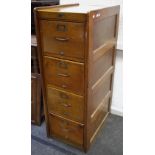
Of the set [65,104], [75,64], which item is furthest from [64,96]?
[75,64]

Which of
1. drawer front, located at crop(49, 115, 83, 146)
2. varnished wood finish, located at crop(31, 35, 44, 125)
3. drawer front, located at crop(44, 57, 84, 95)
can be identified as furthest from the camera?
varnished wood finish, located at crop(31, 35, 44, 125)

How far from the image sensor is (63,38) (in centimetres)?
129

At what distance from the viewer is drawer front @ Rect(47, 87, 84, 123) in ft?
4.76

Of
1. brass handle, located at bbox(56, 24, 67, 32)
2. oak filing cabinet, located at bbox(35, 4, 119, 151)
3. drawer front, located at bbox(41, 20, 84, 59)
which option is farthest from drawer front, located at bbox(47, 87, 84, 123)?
brass handle, located at bbox(56, 24, 67, 32)

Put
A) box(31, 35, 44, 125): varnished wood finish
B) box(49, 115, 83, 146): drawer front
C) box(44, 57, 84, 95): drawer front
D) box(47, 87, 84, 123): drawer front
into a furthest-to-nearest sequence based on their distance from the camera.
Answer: box(31, 35, 44, 125): varnished wood finish
box(49, 115, 83, 146): drawer front
box(47, 87, 84, 123): drawer front
box(44, 57, 84, 95): drawer front

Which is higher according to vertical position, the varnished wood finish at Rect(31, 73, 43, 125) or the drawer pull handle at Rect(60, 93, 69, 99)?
the drawer pull handle at Rect(60, 93, 69, 99)

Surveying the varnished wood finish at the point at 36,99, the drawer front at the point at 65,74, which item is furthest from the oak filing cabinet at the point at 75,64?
the varnished wood finish at the point at 36,99

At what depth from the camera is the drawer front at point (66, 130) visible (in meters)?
1.56

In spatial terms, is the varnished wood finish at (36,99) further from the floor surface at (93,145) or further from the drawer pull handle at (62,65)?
the drawer pull handle at (62,65)

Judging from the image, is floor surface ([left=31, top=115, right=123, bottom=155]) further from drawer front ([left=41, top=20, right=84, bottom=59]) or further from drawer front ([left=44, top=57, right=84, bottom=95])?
drawer front ([left=41, top=20, right=84, bottom=59])

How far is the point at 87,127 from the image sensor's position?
1494 millimetres
